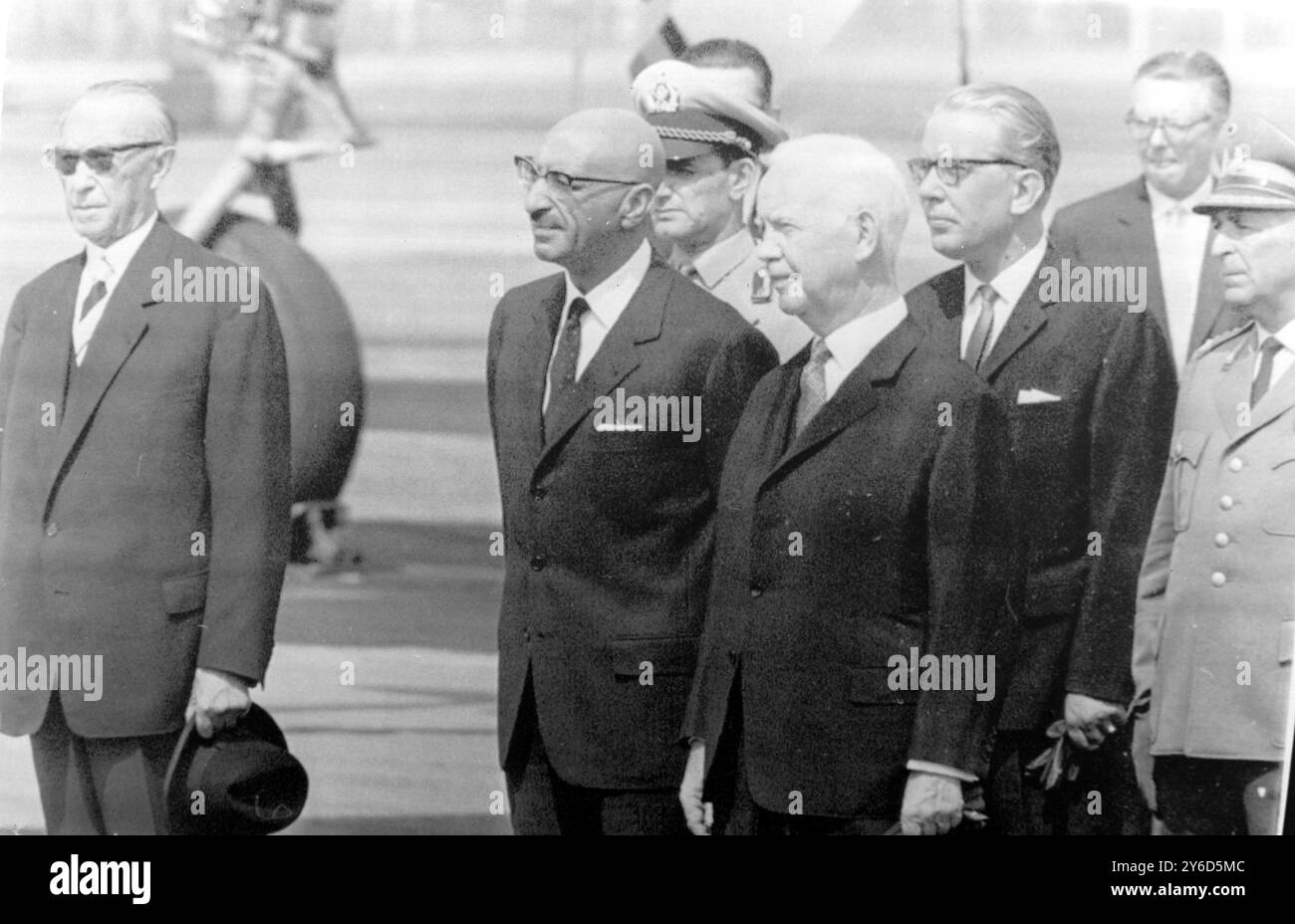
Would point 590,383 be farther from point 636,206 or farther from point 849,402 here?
point 849,402

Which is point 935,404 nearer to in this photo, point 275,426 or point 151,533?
point 275,426

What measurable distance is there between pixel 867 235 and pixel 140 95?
1709mm

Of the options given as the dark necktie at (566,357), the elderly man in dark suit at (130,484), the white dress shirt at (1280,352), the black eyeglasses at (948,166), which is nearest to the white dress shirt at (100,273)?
the elderly man in dark suit at (130,484)

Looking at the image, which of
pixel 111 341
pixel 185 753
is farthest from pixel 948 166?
pixel 185 753

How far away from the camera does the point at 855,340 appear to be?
3918 millimetres

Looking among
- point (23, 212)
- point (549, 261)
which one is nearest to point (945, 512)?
point (549, 261)

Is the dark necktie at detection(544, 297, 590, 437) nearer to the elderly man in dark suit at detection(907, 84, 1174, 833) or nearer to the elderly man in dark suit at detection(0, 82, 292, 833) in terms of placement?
the elderly man in dark suit at detection(0, 82, 292, 833)

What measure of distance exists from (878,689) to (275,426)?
1.49 meters

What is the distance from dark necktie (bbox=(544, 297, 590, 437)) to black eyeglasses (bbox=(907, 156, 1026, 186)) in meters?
0.82

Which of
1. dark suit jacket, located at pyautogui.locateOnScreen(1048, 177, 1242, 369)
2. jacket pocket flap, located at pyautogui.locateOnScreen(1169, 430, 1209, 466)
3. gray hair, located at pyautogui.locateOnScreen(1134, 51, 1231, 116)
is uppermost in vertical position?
gray hair, located at pyautogui.locateOnScreen(1134, 51, 1231, 116)

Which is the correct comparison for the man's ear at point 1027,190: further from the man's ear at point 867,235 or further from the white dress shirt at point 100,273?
the white dress shirt at point 100,273

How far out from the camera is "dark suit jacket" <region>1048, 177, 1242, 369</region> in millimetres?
4059

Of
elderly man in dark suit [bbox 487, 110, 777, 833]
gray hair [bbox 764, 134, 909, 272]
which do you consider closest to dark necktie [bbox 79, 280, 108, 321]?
elderly man in dark suit [bbox 487, 110, 777, 833]

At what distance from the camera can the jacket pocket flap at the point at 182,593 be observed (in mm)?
3984
